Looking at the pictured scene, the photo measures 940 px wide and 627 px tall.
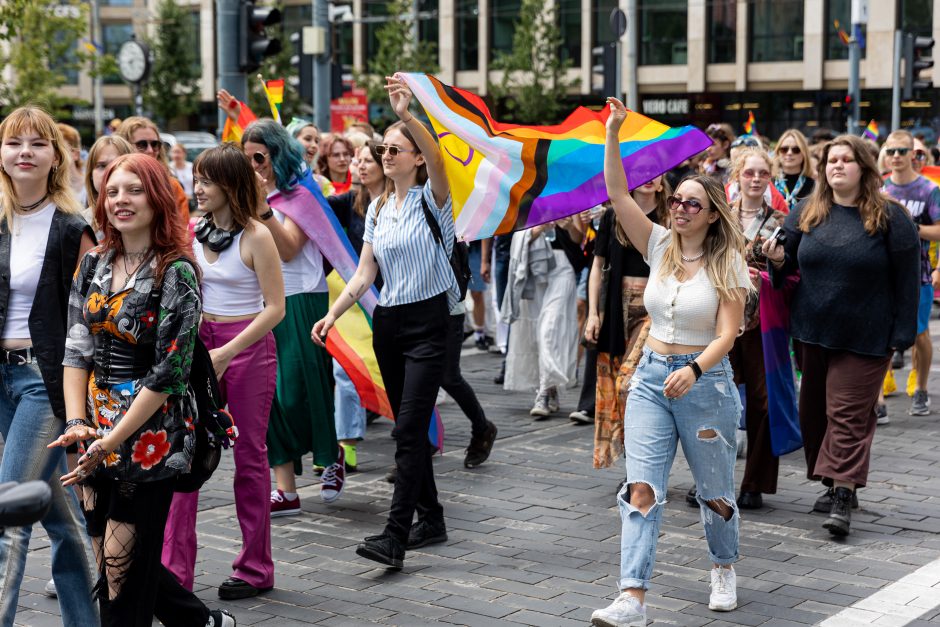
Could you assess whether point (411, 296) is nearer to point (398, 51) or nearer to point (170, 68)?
point (398, 51)

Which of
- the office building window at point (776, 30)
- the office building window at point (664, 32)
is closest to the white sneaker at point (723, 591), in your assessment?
the office building window at point (776, 30)

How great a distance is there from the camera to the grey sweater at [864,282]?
6.77m

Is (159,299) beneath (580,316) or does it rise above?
above

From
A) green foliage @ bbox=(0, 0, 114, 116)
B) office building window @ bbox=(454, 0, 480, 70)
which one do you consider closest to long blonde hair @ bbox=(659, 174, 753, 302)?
green foliage @ bbox=(0, 0, 114, 116)

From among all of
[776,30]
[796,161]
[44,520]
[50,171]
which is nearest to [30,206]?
[50,171]

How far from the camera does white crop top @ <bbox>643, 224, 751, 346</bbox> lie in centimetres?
540

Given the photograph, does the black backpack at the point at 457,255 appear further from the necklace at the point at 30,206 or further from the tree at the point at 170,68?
the tree at the point at 170,68

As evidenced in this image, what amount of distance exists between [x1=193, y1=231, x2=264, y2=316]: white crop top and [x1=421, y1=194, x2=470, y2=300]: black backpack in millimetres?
917

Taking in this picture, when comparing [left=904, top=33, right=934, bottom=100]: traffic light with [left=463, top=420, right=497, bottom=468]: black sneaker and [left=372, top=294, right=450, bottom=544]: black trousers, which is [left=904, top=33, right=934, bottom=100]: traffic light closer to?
[left=463, top=420, right=497, bottom=468]: black sneaker

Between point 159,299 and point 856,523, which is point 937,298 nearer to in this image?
point 856,523

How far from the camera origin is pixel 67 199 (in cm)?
491

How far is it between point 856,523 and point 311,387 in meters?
2.95

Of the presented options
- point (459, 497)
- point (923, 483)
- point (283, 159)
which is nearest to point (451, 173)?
point (283, 159)

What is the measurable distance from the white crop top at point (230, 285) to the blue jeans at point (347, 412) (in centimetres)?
255
